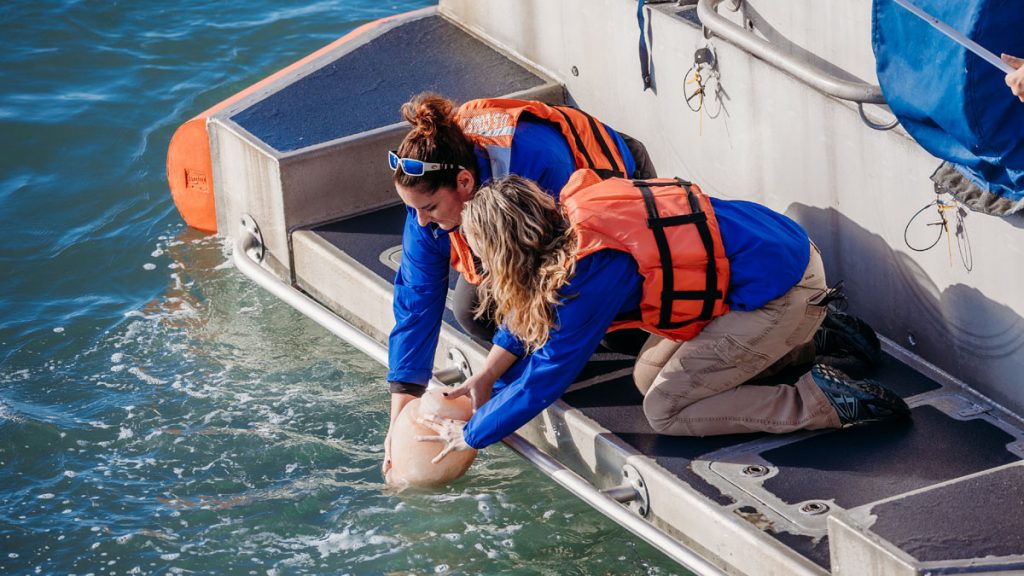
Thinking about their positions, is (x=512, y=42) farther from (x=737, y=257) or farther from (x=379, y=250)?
(x=737, y=257)

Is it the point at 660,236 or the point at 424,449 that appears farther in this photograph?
the point at 424,449

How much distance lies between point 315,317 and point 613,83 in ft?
5.58

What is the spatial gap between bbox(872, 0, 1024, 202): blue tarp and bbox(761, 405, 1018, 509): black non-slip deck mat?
2.62 ft

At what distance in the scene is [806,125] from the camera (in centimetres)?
489

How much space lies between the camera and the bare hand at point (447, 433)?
4.43m

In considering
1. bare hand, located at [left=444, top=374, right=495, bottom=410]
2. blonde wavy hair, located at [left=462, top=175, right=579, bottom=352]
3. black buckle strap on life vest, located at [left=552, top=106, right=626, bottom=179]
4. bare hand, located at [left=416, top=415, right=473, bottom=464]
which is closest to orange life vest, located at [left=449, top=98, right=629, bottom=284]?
black buckle strap on life vest, located at [left=552, top=106, right=626, bottom=179]

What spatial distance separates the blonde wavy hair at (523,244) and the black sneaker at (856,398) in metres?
0.98

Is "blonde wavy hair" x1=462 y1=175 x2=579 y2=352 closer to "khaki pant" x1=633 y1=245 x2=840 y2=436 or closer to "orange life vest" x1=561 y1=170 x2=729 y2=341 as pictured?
"orange life vest" x1=561 y1=170 x2=729 y2=341

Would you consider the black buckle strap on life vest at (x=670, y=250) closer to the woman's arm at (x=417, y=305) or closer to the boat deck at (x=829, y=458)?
the boat deck at (x=829, y=458)

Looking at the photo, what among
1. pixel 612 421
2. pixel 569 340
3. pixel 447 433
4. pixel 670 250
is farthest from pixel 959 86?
pixel 447 433

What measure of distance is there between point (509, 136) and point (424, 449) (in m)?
1.09

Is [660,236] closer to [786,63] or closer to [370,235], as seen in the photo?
[786,63]

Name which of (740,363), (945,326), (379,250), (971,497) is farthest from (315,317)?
(971,497)

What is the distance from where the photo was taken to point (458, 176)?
4316 millimetres
